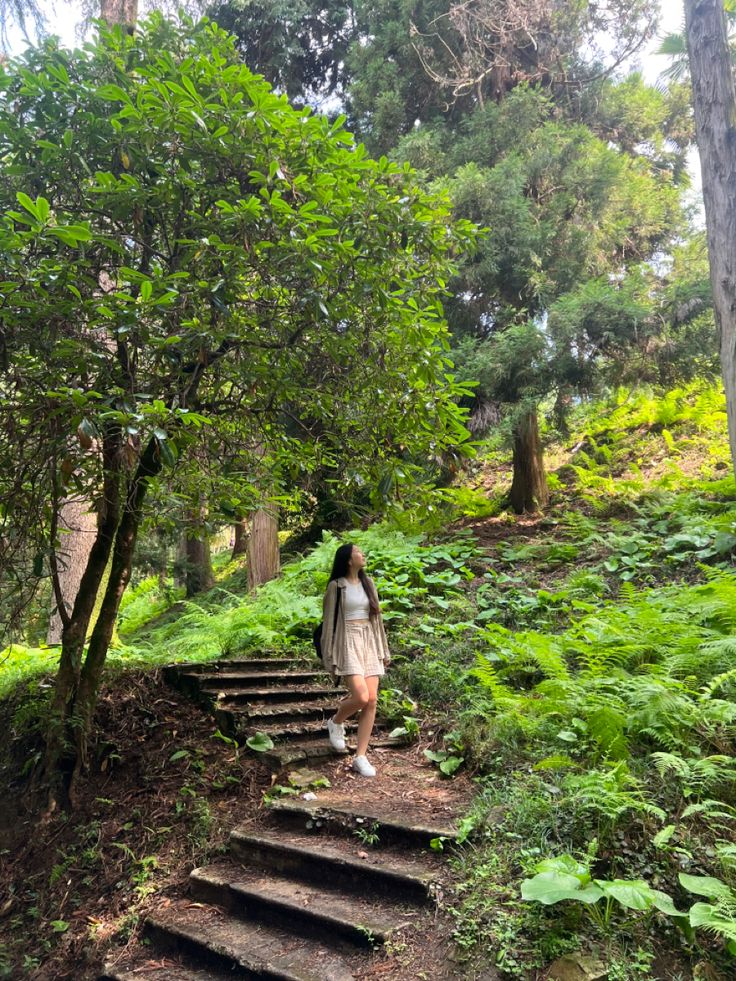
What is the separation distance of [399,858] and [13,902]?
283 centimetres

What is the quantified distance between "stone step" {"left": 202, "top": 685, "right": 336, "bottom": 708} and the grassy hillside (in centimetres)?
62

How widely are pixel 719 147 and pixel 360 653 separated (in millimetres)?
6432

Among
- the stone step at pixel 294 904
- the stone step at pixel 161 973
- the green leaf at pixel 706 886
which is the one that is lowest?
the stone step at pixel 161 973

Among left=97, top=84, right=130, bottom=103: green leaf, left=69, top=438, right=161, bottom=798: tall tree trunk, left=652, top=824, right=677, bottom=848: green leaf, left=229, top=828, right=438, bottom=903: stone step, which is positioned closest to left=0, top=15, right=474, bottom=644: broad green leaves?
left=97, top=84, right=130, bottom=103: green leaf

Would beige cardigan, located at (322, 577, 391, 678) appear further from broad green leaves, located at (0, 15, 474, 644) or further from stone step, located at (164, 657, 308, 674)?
stone step, located at (164, 657, 308, 674)

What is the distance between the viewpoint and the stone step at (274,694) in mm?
5984

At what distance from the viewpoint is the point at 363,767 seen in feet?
16.8

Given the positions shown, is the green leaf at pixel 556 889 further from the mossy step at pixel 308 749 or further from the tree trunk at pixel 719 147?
the tree trunk at pixel 719 147

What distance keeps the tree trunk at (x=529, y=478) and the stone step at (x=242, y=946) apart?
8.16m

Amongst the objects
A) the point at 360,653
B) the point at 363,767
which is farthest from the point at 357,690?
the point at 363,767

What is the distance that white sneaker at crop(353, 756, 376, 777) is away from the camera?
16.7ft

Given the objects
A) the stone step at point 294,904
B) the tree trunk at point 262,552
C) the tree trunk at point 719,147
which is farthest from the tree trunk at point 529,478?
the stone step at point 294,904

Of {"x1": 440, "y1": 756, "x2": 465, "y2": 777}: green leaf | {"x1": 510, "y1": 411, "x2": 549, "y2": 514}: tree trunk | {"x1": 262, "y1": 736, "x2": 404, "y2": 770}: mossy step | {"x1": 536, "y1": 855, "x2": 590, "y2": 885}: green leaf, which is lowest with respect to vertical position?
{"x1": 440, "y1": 756, "x2": 465, "y2": 777}: green leaf

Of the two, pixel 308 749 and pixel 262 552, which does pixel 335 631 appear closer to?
pixel 308 749
